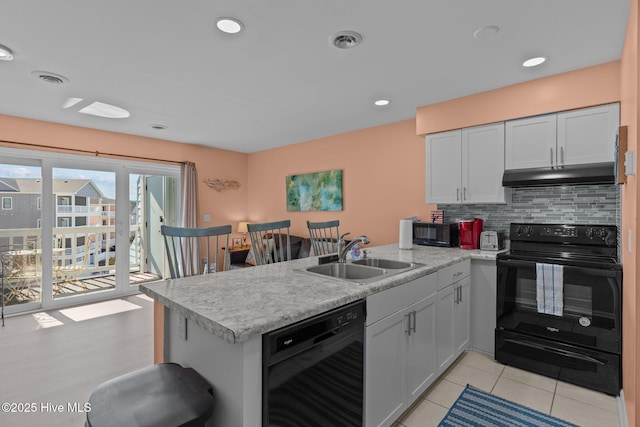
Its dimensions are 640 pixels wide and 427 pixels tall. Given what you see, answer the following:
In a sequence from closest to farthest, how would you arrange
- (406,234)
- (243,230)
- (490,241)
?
1. (490,241)
2. (406,234)
3. (243,230)

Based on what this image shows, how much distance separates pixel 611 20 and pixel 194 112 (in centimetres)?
367

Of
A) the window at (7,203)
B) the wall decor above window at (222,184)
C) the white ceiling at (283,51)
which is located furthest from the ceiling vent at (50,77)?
the wall decor above window at (222,184)

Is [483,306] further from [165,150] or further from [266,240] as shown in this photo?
[165,150]

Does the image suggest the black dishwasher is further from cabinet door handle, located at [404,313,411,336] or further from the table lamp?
the table lamp

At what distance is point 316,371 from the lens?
4.14 feet

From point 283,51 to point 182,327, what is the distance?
1.94 m

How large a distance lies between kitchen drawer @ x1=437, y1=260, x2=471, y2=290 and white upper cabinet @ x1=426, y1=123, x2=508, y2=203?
0.76 metres

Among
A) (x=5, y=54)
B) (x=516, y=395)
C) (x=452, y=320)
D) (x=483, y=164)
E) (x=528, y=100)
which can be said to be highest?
(x=5, y=54)

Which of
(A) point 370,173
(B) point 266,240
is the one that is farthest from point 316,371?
(A) point 370,173

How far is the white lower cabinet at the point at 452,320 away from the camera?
7.32 feet

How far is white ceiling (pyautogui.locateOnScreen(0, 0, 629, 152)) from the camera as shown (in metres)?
1.79

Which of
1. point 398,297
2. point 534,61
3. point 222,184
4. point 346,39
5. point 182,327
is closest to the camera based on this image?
point 182,327

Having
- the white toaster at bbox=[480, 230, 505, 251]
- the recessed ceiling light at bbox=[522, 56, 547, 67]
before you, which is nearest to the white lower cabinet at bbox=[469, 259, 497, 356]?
the white toaster at bbox=[480, 230, 505, 251]

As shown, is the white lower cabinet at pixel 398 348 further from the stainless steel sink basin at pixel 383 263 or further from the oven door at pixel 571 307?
the oven door at pixel 571 307
